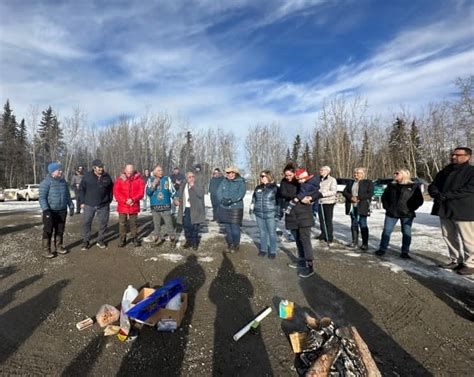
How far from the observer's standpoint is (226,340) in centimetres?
306

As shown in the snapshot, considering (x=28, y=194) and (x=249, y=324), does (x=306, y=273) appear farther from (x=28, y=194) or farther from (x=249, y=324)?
(x=28, y=194)

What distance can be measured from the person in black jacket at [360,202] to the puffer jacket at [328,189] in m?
0.46

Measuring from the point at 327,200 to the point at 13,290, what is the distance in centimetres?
636

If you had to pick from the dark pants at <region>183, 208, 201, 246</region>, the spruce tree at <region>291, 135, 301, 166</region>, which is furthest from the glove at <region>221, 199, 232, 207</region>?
the spruce tree at <region>291, 135, 301, 166</region>

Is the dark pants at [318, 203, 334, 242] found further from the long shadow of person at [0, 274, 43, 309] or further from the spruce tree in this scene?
the spruce tree

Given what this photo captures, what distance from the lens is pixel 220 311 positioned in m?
3.69

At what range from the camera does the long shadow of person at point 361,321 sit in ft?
8.81

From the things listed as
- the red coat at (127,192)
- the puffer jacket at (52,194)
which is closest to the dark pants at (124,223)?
the red coat at (127,192)

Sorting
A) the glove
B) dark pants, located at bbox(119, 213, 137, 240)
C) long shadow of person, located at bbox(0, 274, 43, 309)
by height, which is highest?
the glove

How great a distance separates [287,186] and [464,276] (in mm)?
3446

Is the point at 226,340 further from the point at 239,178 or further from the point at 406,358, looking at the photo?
the point at 239,178

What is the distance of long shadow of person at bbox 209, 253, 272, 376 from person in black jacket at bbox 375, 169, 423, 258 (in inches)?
144

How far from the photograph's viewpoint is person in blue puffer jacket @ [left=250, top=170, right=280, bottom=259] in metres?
5.93

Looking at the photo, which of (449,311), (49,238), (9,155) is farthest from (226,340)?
(9,155)
